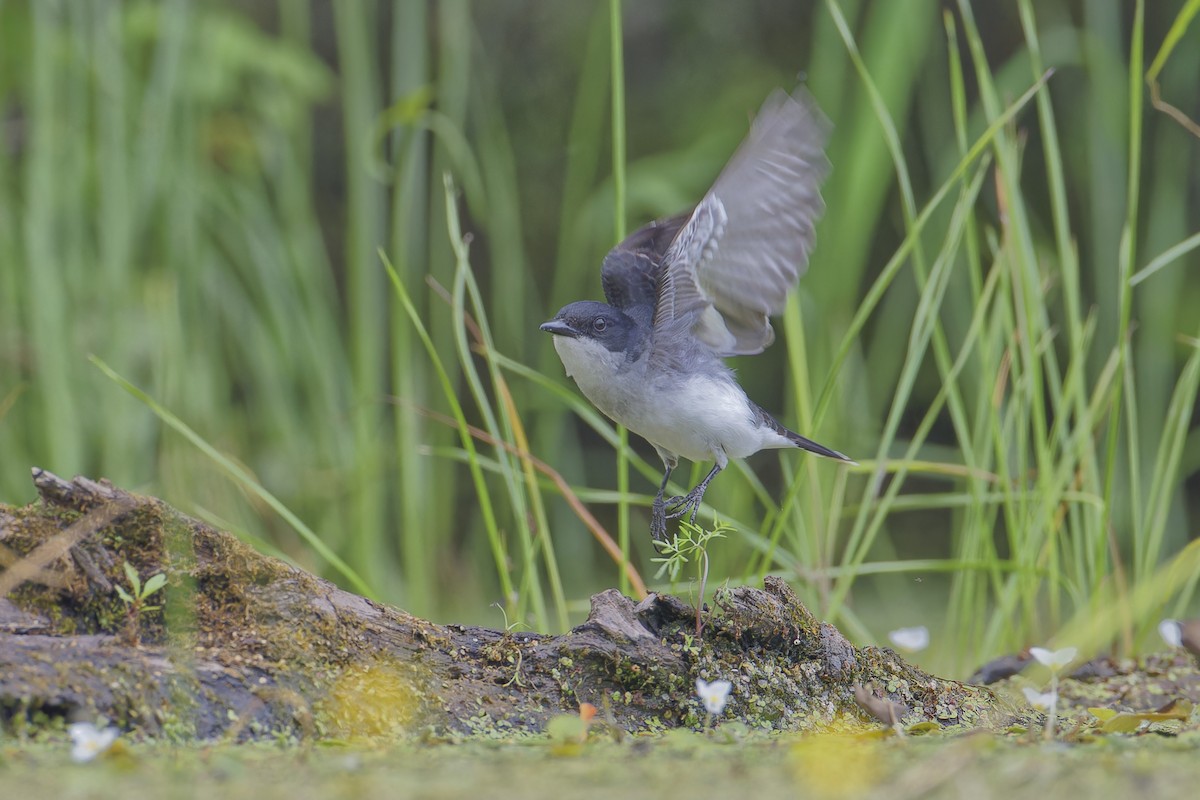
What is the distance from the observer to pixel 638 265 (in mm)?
2670

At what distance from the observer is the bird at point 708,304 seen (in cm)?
233

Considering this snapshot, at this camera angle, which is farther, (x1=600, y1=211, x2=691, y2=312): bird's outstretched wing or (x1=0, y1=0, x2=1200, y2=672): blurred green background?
(x1=0, y1=0, x2=1200, y2=672): blurred green background

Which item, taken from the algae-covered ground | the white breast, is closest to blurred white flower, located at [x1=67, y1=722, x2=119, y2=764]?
the algae-covered ground

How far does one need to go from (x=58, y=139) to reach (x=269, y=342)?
1.03 meters

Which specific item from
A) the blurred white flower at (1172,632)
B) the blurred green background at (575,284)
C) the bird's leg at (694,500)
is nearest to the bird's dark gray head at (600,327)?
the blurred green background at (575,284)

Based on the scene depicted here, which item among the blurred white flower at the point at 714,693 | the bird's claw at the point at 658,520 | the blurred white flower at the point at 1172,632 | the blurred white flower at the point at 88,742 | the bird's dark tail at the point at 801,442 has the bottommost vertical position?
the blurred white flower at the point at 1172,632

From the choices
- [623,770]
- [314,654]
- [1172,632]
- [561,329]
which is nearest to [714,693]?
[623,770]

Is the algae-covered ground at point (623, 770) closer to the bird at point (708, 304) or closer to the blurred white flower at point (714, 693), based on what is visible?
the blurred white flower at point (714, 693)

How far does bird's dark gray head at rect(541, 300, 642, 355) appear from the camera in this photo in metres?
2.57

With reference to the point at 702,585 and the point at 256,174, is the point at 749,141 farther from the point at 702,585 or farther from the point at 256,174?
the point at 256,174

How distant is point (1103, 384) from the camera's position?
2.92 metres

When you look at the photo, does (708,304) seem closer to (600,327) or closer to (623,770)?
(600,327)

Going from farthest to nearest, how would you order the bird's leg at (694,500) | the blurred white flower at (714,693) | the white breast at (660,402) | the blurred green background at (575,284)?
the blurred green background at (575,284), the bird's leg at (694,500), the white breast at (660,402), the blurred white flower at (714,693)

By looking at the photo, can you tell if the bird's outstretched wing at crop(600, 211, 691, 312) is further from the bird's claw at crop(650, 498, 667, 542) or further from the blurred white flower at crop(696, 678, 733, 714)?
the blurred white flower at crop(696, 678, 733, 714)
